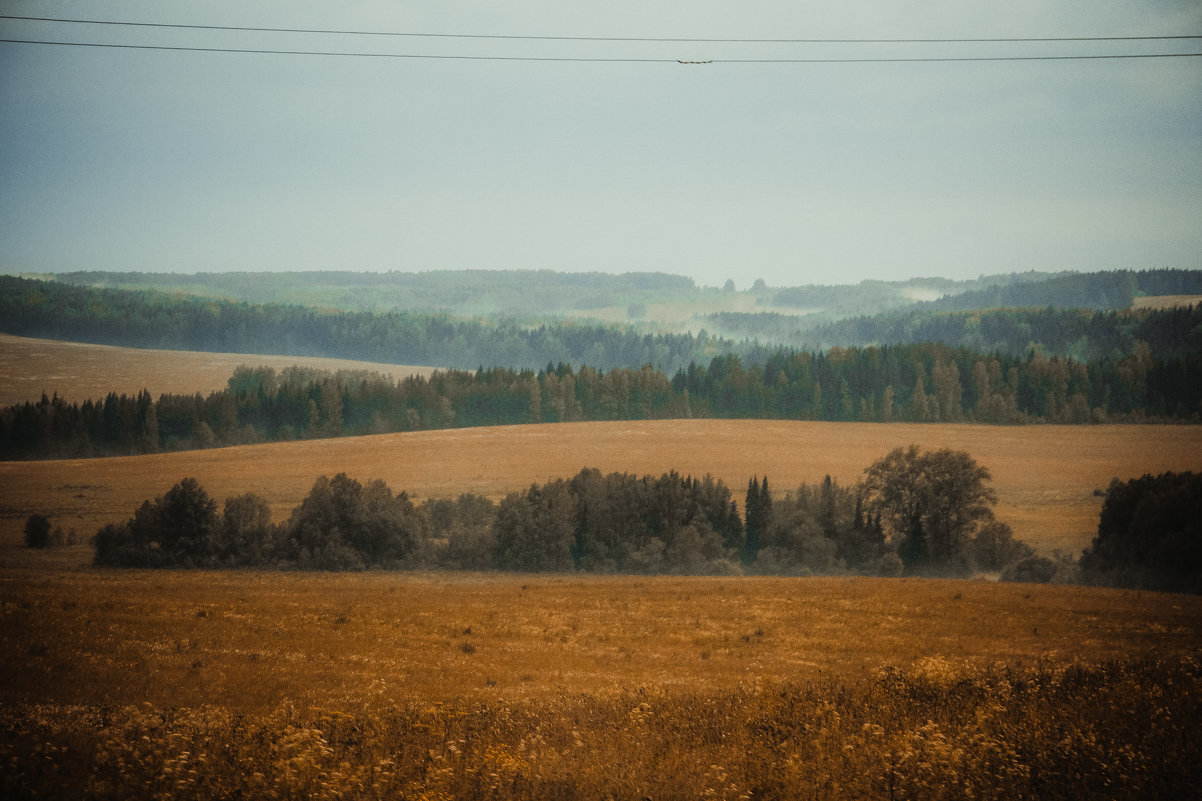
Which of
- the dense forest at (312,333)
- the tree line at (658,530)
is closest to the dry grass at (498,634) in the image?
the tree line at (658,530)

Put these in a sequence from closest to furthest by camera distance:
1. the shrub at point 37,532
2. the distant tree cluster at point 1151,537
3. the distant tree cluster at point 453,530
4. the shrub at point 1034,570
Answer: the distant tree cluster at point 1151,537 < the shrub at point 1034,570 < the shrub at point 37,532 < the distant tree cluster at point 453,530

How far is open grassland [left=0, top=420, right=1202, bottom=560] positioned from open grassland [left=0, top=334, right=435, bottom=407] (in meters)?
6.19

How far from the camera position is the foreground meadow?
7.57 metres

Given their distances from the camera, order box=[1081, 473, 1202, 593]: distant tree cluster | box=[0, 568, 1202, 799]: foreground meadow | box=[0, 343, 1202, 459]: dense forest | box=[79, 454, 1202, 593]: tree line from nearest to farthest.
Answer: box=[0, 568, 1202, 799]: foreground meadow < box=[1081, 473, 1202, 593]: distant tree cluster < box=[79, 454, 1202, 593]: tree line < box=[0, 343, 1202, 459]: dense forest

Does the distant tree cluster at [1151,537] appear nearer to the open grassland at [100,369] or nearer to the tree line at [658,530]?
the tree line at [658,530]

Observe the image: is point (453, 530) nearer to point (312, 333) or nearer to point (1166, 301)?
point (1166, 301)

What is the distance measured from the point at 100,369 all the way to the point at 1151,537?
76.0 metres

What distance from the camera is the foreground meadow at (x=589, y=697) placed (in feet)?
24.8

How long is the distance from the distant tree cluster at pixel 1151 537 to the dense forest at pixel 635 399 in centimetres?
1296

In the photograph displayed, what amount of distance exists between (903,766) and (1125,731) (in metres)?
3.28

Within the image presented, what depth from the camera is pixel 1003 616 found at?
965 inches

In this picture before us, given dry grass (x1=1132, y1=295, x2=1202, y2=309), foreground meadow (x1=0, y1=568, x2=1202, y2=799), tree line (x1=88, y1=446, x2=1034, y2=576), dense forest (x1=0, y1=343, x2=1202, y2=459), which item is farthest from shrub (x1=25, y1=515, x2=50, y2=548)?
dry grass (x1=1132, y1=295, x2=1202, y2=309)

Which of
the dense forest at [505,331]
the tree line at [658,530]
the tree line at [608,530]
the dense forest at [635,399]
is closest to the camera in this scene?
the tree line at [658,530]

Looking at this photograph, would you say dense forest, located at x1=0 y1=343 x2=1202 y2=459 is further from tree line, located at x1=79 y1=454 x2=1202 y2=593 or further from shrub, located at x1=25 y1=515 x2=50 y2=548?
tree line, located at x1=79 y1=454 x2=1202 y2=593
